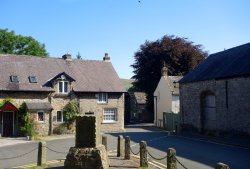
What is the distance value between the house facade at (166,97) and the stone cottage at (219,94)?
22.7ft

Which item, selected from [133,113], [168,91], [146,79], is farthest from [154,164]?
[133,113]

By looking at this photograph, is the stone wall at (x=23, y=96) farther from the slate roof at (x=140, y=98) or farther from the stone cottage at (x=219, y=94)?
the slate roof at (x=140, y=98)

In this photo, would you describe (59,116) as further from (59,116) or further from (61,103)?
(61,103)

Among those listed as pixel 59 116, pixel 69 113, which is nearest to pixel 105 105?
pixel 69 113

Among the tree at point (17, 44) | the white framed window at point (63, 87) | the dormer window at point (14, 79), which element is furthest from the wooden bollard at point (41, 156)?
the tree at point (17, 44)

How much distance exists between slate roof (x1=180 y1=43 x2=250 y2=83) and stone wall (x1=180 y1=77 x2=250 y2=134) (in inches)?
18.1

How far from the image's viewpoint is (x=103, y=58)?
4041cm

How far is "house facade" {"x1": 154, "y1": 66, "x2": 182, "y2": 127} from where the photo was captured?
131 feet

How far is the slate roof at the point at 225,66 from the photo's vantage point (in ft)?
79.3

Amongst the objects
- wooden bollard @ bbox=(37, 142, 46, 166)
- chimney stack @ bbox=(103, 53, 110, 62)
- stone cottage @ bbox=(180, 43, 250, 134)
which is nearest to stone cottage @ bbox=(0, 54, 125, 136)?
chimney stack @ bbox=(103, 53, 110, 62)

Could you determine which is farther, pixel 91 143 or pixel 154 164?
pixel 154 164

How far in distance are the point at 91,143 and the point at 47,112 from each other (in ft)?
64.1

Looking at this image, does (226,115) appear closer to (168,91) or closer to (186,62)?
(168,91)

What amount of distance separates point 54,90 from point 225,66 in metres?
17.0
